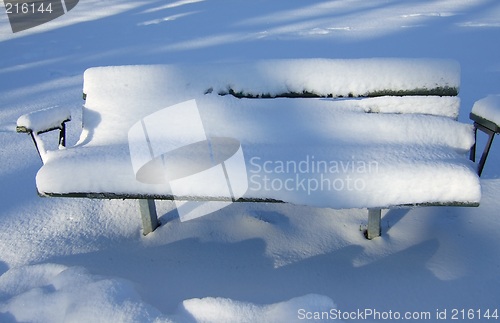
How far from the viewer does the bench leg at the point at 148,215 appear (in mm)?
2439

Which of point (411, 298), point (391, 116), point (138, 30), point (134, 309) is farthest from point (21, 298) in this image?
point (138, 30)

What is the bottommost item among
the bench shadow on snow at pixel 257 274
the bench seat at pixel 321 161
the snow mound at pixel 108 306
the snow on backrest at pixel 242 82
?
the bench shadow on snow at pixel 257 274

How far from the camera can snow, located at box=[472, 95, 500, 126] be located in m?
2.20

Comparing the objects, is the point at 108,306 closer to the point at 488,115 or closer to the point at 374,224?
the point at 374,224

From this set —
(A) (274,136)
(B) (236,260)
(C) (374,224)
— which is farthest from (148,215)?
(C) (374,224)

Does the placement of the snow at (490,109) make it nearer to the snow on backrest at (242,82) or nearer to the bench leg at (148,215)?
the snow on backrest at (242,82)

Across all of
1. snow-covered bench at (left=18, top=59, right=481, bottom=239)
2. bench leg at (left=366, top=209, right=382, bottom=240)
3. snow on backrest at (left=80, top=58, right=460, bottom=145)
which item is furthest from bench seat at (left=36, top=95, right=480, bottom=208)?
bench leg at (left=366, top=209, right=382, bottom=240)

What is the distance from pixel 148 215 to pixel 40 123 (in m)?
0.71

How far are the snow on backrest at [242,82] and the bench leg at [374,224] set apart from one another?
26.1 inches

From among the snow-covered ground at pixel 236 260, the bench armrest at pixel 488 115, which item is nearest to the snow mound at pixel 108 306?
the snow-covered ground at pixel 236 260

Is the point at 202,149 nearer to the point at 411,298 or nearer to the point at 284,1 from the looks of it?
the point at 411,298

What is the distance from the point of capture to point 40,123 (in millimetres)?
2324

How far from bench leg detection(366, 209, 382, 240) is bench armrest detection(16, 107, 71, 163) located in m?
1.64

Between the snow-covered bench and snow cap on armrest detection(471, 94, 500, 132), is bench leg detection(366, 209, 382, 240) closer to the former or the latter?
the snow-covered bench
